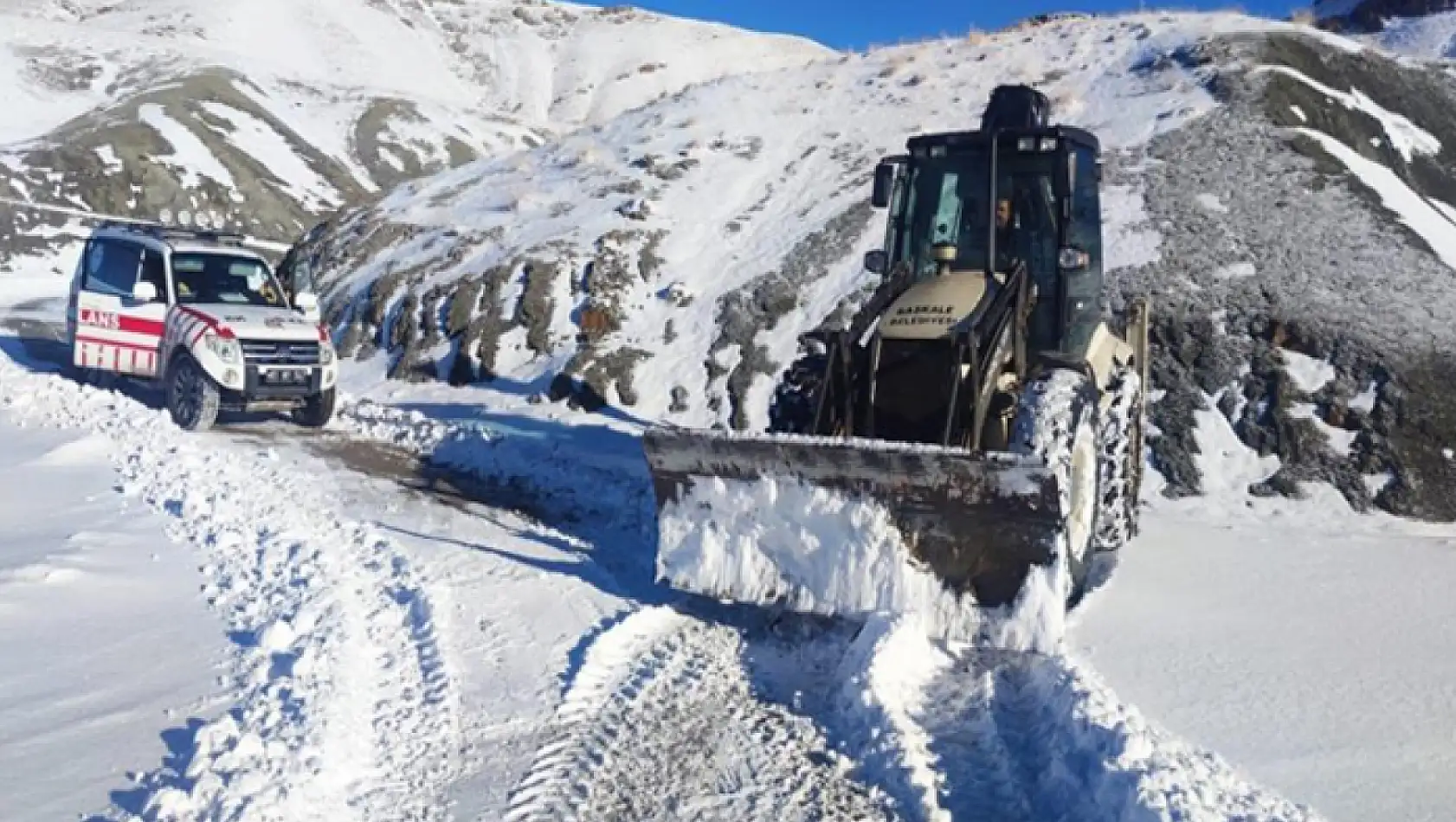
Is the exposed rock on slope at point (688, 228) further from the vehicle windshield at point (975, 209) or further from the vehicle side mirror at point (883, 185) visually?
the vehicle side mirror at point (883, 185)

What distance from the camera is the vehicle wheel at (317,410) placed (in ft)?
41.4

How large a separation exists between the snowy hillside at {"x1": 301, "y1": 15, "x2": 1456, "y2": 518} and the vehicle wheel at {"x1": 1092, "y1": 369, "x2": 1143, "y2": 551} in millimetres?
2275

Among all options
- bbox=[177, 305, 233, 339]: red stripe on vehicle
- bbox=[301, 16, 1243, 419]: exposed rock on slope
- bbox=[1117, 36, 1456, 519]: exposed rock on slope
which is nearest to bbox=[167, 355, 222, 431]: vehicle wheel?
bbox=[177, 305, 233, 339]: red stripe on vehicle

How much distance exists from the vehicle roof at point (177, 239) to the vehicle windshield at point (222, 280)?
3.6 inches

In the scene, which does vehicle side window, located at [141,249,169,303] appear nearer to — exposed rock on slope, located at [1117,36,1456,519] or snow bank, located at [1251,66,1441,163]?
exposed rock on slope, located at [1117,36,1456,519]

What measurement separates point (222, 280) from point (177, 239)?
0.77 m

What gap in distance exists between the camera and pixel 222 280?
13203mm

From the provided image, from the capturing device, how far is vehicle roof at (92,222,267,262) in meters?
13.2

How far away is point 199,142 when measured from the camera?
1873 inches

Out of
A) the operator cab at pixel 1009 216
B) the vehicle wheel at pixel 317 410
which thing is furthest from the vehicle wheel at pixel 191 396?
the operator cab at pixel 1009 216

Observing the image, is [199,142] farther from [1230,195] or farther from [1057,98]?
[1230,195]

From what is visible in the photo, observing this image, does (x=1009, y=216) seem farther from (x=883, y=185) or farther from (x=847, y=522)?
(x=847, y=522)

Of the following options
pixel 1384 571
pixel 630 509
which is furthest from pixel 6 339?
pixel 1384 571

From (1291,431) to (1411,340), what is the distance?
1.76 m
